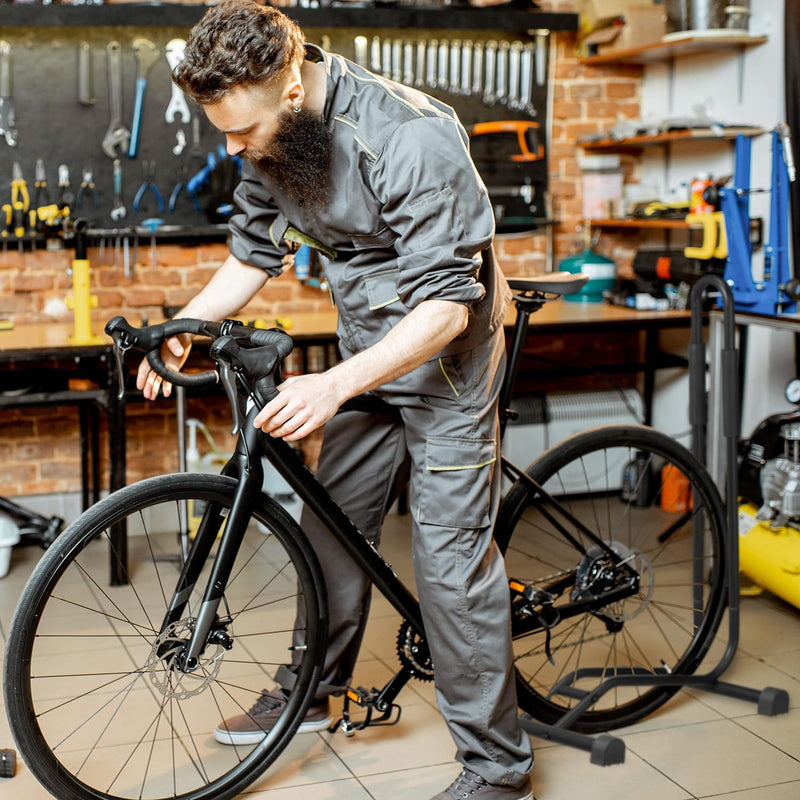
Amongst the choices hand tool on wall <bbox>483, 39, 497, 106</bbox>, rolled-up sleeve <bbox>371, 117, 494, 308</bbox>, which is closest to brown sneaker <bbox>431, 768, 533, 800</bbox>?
rolled-up sleeve <bbox>371, 117, 494, 308</bbox>

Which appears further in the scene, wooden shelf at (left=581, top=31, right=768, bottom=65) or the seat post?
wooden shelf at (left=581, top=31, right=768, bottom=65)

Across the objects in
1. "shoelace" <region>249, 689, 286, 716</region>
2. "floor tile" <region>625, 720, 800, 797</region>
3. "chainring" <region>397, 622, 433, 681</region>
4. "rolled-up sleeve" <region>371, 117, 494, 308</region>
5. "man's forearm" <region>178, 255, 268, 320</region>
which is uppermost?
"rolled-up sleeve" <region>371, 117, 494, 308</region>

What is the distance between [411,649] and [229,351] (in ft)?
2.53

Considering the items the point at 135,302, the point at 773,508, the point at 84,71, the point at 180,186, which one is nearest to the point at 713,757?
the point at 773,508

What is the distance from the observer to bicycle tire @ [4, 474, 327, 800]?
1994 millimetres

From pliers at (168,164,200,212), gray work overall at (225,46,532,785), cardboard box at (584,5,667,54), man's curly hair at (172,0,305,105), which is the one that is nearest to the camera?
man's curly hair at (172,0,305,105)

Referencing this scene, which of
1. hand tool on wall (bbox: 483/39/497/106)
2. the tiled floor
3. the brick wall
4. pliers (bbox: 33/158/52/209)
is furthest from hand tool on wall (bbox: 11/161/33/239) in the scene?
the tiled floor

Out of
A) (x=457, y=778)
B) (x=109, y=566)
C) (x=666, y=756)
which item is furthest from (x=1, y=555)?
(x=666, y=756)

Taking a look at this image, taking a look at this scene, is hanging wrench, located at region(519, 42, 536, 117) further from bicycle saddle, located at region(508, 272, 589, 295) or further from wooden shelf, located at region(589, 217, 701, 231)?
bicycle saddle, located at region(508, 272, 589, 295)

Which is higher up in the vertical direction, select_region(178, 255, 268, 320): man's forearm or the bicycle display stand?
select_region(178, 255, 268, 320): man's forearm

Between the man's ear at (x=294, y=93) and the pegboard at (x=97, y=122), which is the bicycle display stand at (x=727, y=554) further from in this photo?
the pegboard at (x=97, y=122)

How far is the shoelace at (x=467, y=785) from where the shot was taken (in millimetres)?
2293

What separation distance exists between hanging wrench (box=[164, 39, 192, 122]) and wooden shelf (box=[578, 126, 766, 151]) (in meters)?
1.62

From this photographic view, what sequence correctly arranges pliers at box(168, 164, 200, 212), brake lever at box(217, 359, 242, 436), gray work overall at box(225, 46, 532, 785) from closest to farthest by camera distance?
1. gray work overall at box(225, 46, 532, 785)
2. brake lever at box(217, 359, 242, 436)
3. pliers at box(168, 164, 200, 212)
